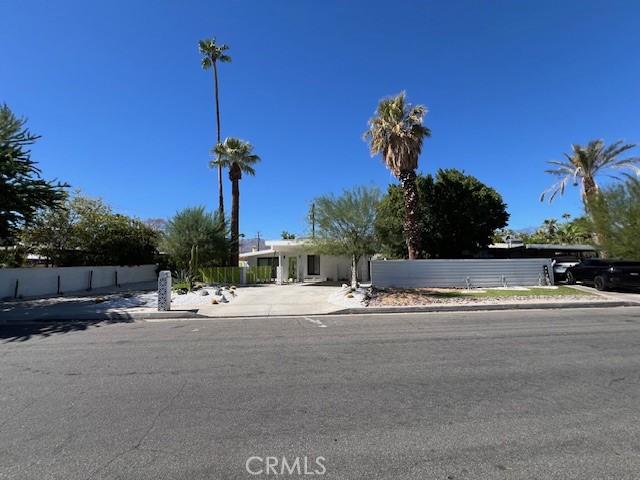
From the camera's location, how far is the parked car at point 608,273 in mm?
18766

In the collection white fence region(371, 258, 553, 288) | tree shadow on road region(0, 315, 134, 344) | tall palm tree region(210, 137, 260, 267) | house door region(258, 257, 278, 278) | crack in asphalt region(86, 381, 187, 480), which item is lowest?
crack in asphalt region(86, 381, 187, 480)

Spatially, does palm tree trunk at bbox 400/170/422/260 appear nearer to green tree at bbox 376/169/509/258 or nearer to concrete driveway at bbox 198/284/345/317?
green tree at bbox 376/169/509/258

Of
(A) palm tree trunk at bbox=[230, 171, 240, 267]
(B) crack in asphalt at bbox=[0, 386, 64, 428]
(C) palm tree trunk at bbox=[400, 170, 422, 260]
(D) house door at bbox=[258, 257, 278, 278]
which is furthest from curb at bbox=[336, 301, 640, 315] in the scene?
(D) house door at bbox=[258, 257, 278, 278]

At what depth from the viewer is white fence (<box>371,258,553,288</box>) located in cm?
2077

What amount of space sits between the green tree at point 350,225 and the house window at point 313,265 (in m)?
9.81

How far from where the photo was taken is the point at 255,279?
29562 mm

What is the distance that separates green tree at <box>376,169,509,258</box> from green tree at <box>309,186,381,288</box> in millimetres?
6452

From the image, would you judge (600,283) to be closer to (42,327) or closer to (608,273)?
(608,273)

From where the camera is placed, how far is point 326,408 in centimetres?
455

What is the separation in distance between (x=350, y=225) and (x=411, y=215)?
488cm

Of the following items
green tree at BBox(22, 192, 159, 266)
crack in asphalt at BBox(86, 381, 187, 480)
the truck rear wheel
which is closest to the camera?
crack in asphalt at BBox(86, 381, 187, 480)

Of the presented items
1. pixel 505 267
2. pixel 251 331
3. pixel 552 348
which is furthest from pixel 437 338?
pixel 505 267

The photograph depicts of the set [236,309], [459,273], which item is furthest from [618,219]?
[236,309]

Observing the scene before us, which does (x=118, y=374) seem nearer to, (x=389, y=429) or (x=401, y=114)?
(x=389, y=429)
